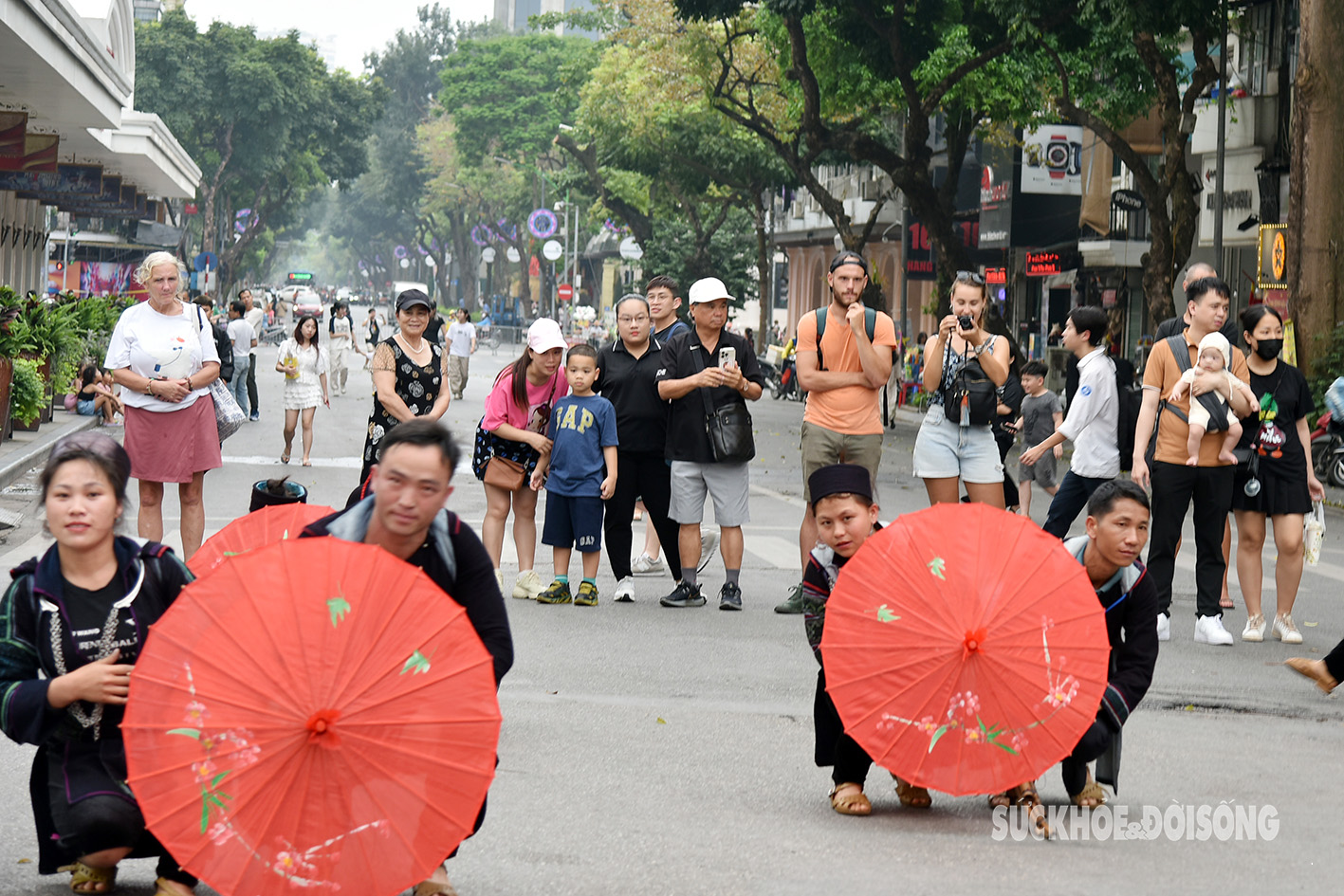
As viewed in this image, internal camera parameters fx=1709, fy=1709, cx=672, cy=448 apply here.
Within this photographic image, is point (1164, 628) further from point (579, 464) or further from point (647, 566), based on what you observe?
point (647, 566)

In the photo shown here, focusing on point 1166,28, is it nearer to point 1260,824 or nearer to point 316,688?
point 1260,824

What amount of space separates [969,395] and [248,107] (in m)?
54.2

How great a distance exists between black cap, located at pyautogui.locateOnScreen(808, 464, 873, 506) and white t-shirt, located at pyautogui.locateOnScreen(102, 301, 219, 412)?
4.90 meters

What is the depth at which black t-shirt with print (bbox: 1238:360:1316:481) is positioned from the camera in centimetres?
870

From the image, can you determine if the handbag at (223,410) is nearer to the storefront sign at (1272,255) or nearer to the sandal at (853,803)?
the sandal at (853,803)

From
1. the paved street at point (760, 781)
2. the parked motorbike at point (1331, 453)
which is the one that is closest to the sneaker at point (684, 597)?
the paved street at point (760, 781)

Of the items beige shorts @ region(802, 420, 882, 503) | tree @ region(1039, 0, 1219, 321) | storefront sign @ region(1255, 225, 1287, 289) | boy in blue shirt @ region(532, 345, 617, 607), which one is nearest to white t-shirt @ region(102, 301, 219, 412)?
boy in blue shirt @ region(532, 345, 617, 607)

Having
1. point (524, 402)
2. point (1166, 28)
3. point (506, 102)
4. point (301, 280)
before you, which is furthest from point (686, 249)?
point (301, 280)

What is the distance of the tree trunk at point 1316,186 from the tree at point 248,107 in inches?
1858

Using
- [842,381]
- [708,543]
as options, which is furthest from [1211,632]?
[708,543]

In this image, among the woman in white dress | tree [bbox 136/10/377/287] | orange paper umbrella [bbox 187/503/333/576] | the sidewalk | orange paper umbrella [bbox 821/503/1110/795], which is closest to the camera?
orange paper umbrella [bbox 821/503/1110/795]

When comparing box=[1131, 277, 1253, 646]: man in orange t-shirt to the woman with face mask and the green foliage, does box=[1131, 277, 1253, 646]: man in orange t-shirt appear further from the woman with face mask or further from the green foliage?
the green foliage

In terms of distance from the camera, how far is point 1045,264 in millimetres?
33531

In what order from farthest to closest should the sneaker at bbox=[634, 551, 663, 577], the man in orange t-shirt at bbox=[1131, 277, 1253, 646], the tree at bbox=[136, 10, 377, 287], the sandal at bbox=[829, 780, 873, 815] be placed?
1. the tree at bbox=[136, 10, 377, 287]
2. the sneaker at bbox=[634, 551, 663, 577]
3. the man in orange t-shirt at bbox=[1131, 277, 1253, 646]
4. the sandal at bbox=[829, 780, 873, 815]
